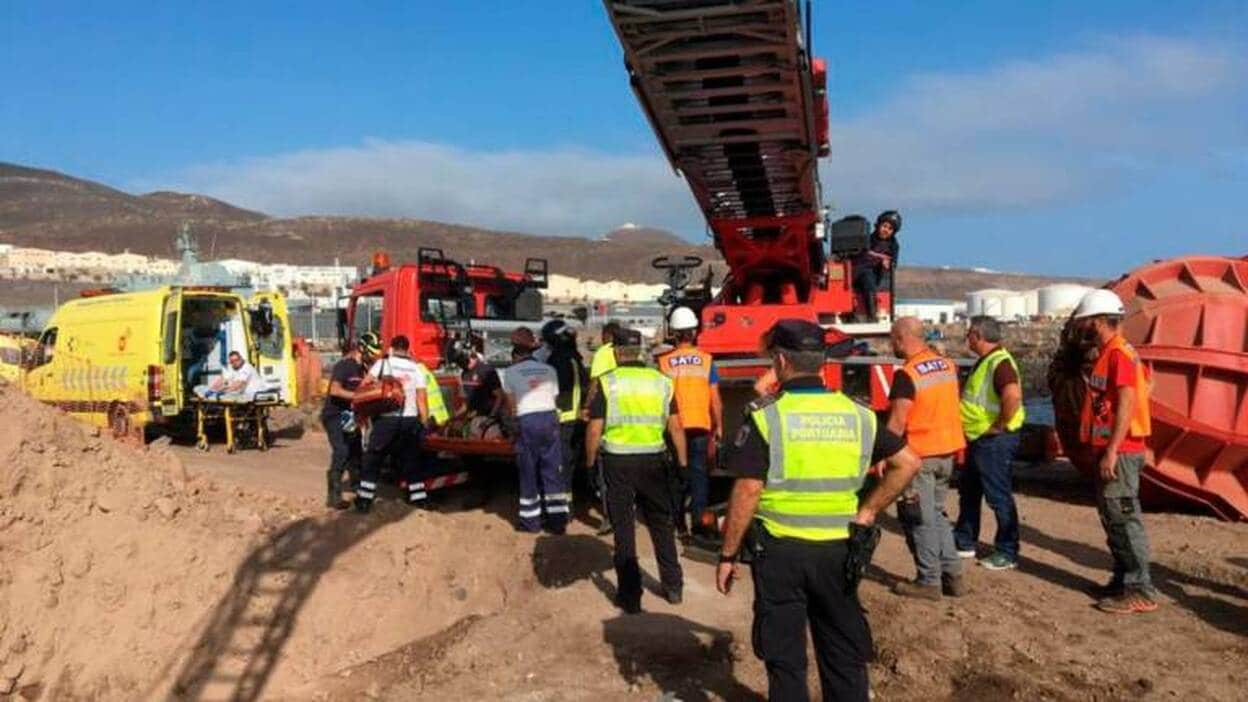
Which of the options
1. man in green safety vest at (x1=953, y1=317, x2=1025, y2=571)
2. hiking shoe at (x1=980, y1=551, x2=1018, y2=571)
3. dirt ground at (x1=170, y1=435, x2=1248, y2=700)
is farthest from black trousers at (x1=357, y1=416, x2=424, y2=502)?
hiking shoe at (x1=980, y1=551, x2=1018, y2=571)

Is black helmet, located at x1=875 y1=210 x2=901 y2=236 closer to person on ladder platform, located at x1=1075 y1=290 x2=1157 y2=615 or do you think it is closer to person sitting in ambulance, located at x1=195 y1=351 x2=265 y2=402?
person on ladder platform, located at x1=1075 y1=290 x2=1157 y2=615

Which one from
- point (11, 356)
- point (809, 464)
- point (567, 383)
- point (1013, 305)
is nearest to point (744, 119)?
point (567, 383)


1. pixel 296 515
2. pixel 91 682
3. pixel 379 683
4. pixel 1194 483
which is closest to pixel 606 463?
pixel 379 683

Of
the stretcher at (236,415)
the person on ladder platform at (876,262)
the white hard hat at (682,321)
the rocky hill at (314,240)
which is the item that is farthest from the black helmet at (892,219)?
the rocky hill at (314,240)

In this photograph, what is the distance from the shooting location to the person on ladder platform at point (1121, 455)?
611cm

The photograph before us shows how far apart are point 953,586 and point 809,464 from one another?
3319mm

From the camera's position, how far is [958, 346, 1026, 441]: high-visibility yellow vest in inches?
276

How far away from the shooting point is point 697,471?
8125 mm

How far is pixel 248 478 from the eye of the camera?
453 inches

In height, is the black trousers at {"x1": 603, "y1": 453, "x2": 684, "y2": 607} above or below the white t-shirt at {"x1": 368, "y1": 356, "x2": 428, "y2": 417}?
below

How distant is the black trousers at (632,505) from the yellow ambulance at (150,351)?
971 centimetres

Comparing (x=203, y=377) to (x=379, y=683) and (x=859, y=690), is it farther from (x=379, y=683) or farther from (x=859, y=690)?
(x=859, y=690)

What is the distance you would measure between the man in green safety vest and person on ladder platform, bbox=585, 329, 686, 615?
2158 mm

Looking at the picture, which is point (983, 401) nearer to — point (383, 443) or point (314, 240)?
point (383, 443)
